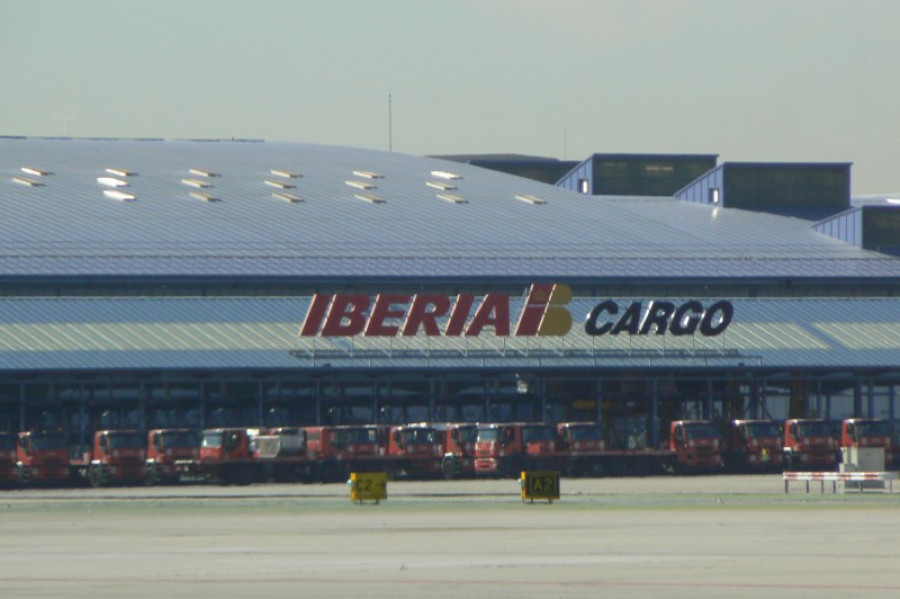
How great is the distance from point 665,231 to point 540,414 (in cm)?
2099

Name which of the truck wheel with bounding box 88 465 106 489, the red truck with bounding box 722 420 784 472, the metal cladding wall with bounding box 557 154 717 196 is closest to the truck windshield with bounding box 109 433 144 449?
the truck wheel with bounding box 88 465 106 489

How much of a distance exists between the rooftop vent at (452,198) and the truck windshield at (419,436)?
38.7 m

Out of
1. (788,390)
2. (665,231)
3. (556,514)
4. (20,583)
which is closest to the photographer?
(20,583)

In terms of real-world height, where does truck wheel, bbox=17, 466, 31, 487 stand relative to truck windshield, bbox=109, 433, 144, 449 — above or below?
below

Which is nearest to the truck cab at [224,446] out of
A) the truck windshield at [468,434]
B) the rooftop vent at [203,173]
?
the truck windshield at [468,434]

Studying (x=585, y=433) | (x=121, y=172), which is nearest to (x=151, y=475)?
(x=585, y=433)

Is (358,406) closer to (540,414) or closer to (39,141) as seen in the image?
(540,414)

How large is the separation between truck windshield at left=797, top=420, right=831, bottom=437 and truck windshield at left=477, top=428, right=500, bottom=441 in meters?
14.6

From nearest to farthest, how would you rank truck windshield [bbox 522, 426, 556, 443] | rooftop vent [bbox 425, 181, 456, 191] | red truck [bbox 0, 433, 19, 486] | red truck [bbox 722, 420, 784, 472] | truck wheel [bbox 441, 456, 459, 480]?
red truck [bbox 0, 433, 19, 486]
truck wheel [bbox 441, 456, 459, 480]
truck windshield [bbox 522, 426, 556, 443]
red truck [bbox 722, 420, 784, 472]
rooftop vent [bbox 425, 181, 456, 191]

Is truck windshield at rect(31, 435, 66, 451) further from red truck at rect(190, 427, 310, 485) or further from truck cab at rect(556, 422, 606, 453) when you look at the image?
truck cab at rect(556, 422, 606, 453)

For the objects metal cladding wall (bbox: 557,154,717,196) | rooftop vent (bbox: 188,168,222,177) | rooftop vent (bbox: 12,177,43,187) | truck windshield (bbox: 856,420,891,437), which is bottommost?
truck windshield (bbox: 856,420,891,437)

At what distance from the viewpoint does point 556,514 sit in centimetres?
5478

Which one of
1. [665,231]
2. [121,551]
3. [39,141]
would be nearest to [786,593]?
[121,551]

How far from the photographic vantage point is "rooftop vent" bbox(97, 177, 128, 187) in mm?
121731
